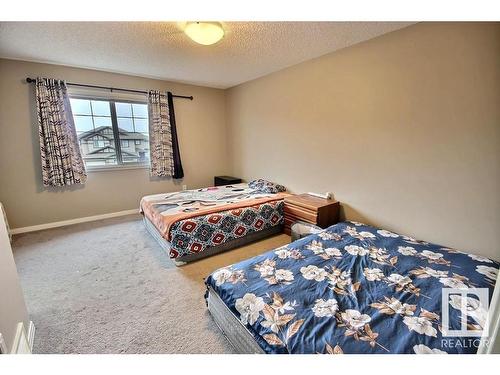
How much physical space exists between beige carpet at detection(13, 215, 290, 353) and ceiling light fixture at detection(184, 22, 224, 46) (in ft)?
6.98

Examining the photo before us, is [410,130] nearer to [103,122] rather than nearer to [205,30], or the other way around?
[205,30]

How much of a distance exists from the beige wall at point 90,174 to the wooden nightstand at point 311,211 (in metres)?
2.24

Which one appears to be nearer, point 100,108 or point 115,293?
point 115,293

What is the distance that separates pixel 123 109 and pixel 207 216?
255 cm

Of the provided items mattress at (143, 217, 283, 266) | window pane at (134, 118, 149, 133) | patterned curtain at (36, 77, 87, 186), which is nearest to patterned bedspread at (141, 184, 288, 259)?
mattress at (143, 217, 283, 266)

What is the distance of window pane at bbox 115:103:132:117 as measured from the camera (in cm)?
360

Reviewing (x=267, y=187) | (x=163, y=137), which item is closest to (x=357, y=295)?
(x=267, y=187)

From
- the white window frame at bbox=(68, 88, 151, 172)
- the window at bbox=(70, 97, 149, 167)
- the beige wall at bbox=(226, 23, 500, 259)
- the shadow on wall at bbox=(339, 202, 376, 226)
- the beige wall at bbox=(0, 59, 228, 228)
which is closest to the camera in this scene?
the beige wall at bbox=(226, 23, 500, 259)

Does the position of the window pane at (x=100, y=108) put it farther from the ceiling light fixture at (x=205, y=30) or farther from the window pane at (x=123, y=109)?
the ceiling light fixture at (x=205, y=30)

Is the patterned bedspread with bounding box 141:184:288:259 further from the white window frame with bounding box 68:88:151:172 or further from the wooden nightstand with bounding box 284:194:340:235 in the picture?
the white window frame with bounding box 68:88:151:172

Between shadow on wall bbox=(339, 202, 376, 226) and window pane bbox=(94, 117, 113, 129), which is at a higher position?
window pane bbox=(94, 117, 113, 129)

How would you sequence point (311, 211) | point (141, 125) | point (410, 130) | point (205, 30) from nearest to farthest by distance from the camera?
point (205, 30)
point (410, 130)
point (311, 211)
point (141, 125)

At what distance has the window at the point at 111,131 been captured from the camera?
11.1ft

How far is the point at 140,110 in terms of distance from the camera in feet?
12.5
